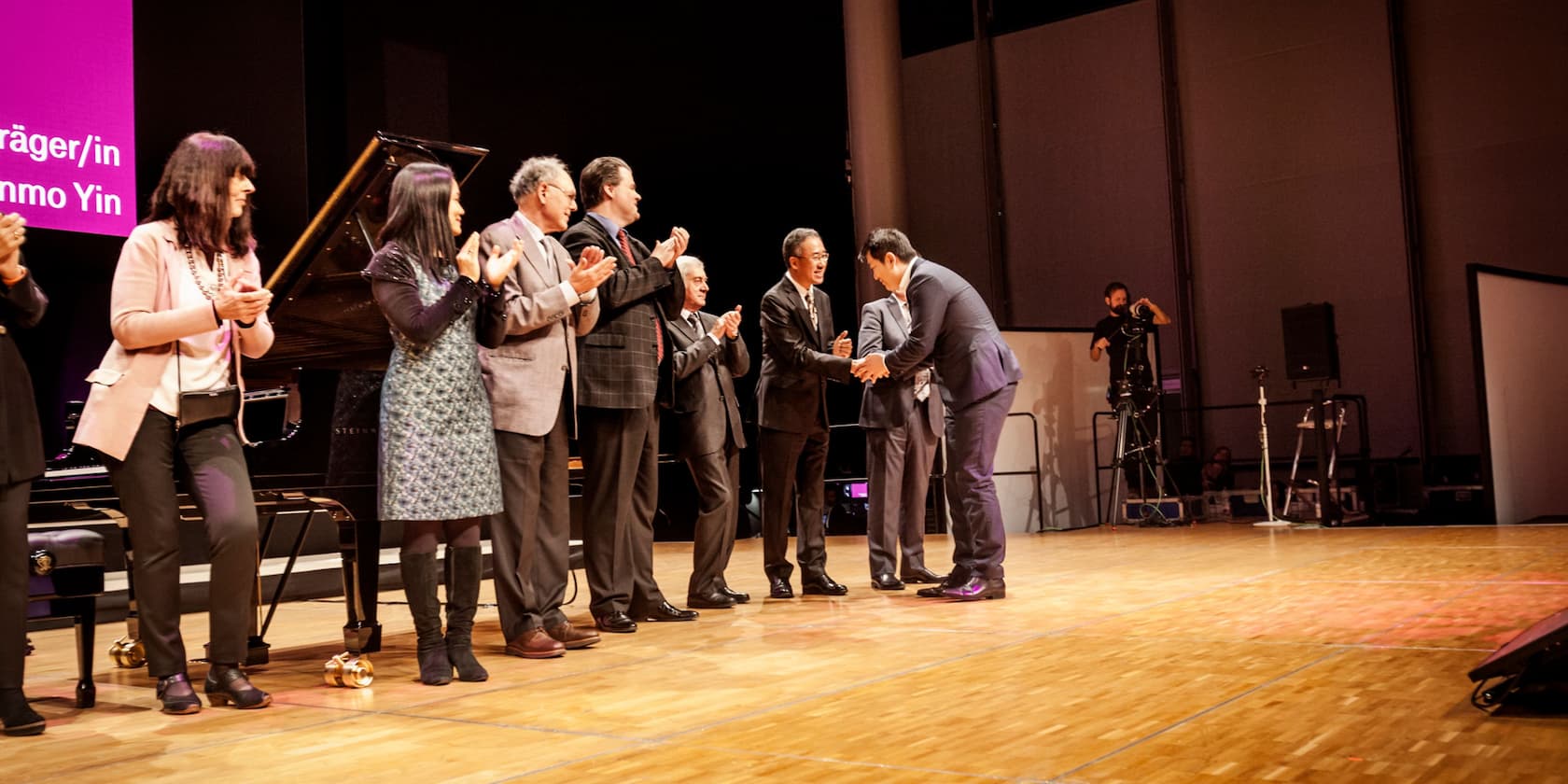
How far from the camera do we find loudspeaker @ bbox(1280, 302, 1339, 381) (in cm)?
903

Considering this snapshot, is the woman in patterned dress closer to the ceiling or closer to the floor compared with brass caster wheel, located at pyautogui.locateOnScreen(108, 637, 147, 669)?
closer to the ceiling


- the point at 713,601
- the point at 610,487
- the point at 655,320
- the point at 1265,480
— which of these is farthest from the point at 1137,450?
the point at 610,487

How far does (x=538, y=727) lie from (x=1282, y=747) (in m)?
1.41

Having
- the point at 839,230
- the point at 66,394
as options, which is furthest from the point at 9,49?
the point at 839,230

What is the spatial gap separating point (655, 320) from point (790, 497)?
47.2 inches

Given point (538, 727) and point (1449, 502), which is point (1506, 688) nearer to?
point (538, 727)

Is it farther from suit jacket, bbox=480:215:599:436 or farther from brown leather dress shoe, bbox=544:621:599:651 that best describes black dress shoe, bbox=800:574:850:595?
suit jacket, bbox=480:215:599:436

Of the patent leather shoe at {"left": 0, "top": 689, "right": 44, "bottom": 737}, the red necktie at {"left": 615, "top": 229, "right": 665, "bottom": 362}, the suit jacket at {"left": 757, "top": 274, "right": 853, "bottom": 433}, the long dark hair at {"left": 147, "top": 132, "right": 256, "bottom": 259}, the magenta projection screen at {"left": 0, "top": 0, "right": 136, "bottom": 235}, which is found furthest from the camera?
the magenta projection screen at {"left": 0, "top": 0, "right": 136, "bottom": 235}

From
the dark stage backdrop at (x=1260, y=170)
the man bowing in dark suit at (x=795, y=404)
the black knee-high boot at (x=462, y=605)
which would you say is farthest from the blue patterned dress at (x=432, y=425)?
the dark stage backdrop at (x=1260, y=170)

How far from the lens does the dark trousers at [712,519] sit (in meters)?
4.57

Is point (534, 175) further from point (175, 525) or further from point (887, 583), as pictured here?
point (887, 583)

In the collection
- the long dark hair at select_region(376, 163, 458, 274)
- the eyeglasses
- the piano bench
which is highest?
the eyeglasses

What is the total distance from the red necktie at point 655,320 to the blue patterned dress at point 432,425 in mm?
996

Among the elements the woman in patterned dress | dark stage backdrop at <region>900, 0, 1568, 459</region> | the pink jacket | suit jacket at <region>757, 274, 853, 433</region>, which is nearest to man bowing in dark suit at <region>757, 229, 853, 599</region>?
suit jacket at <region>757, 274, 853, 433</region>
